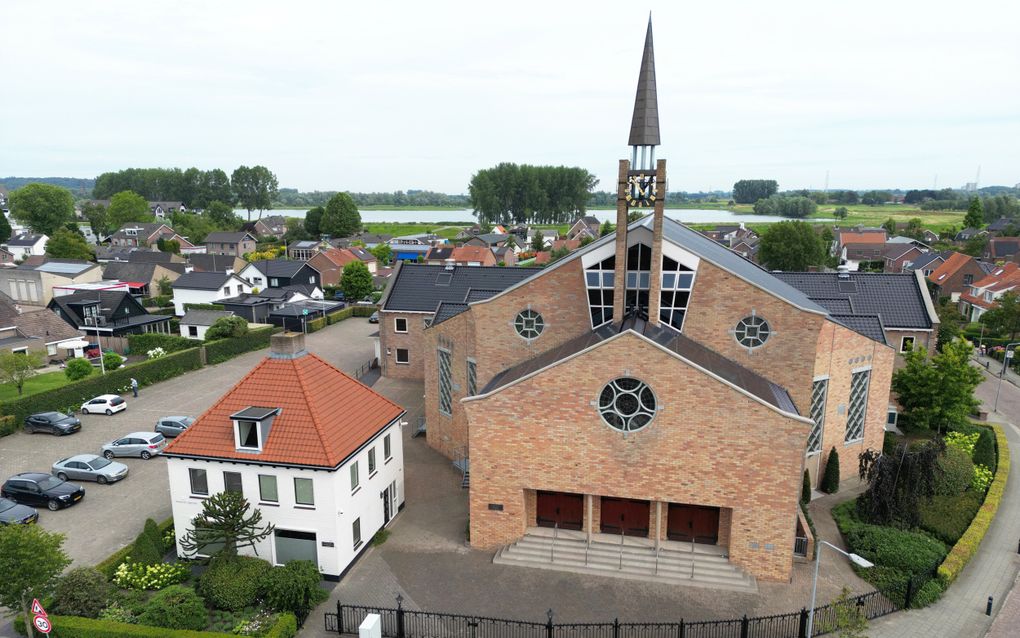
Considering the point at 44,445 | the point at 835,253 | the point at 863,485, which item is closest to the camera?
the point at 863,485

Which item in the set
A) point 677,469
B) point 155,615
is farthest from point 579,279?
point 155,615

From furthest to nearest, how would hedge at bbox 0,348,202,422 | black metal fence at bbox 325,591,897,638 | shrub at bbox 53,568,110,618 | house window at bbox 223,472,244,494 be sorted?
hedge at bbox 0,348,202,422 → house window at bbox 223,472,244,494 → shrub at bbox 53,568,110,618 → black metal fence at bbox 325,591,897,638

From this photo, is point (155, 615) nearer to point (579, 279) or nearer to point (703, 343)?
point (579, 279)

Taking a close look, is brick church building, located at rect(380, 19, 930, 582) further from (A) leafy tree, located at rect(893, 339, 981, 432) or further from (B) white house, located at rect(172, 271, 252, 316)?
(B) white house, located at rect(172, 271, 252, 316)

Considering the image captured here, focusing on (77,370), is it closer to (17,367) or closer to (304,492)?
(17,367)

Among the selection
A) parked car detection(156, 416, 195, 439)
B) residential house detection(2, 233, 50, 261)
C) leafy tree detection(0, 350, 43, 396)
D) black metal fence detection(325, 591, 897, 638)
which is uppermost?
residential house detection(2, 233, 50, 261)

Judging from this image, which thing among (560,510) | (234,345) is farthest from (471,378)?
(234,345)

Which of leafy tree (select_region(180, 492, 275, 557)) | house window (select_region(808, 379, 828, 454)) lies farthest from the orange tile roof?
house window (select_region(808, 379, 828, 454))
